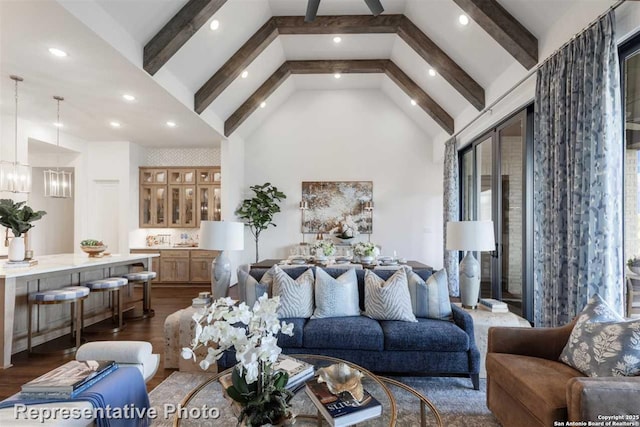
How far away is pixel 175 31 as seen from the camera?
11.9 feet

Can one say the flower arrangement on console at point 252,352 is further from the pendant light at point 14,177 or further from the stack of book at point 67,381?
the pendant light at point 14,177

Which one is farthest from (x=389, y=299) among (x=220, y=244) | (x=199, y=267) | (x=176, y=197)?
(x=176, y=197)

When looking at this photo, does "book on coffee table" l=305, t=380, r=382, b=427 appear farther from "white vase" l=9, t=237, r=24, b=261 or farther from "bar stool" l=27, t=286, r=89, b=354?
"white vase" l=9, t=237, r=24, b=261

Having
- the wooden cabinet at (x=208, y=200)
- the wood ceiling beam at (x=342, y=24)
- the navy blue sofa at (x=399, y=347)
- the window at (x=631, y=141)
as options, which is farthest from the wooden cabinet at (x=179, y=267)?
the window at (x=631, y=141)

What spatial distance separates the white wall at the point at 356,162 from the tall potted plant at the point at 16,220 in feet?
14.3

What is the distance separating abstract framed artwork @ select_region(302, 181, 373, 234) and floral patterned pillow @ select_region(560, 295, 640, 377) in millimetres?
5492

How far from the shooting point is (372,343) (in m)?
2.53

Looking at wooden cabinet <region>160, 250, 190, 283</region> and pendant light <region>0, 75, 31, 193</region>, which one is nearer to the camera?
pendant light <region>0, 75, 31, 193</region>

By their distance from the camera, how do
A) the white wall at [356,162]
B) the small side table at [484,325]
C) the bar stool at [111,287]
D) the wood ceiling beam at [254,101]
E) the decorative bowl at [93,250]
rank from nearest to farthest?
the small side table at [484,325], the bar stool at [111,287], the decorative bowl at [93,250], the wood ceiling beam at [254,101], the white wall at [356,162]

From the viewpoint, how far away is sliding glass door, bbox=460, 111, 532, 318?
3770 millimetres

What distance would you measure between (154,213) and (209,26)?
14.4 ft

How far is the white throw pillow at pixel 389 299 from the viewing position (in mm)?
2766

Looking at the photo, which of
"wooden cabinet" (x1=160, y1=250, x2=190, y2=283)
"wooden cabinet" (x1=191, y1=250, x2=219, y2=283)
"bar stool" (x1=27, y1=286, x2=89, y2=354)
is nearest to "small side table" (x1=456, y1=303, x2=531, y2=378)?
"bar stool" (x1=27, y1=286, x2=89, y2=354)

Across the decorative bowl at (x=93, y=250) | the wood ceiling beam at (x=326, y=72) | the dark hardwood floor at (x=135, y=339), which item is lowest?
the dark hardwood floor at (x=135, y=339)
